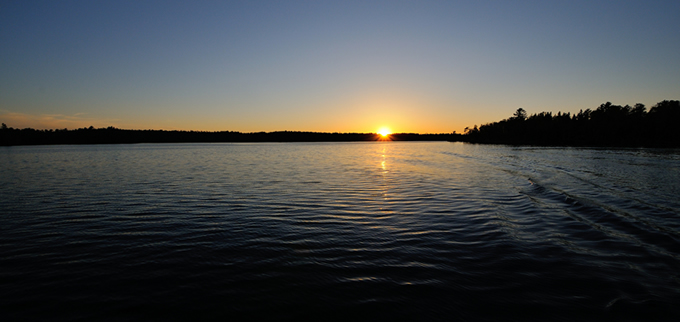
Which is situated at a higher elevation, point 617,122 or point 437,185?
point 617,122

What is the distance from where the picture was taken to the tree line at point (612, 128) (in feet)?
408

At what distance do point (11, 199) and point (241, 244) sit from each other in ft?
59.4

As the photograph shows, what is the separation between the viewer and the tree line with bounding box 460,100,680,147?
124475 mm

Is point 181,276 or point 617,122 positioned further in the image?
point 617,122

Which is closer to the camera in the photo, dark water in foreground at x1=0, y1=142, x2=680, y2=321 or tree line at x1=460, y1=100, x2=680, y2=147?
dark water in foreground at x1=0, y1=142, x2=680, y2=321

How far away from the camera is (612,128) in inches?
5600

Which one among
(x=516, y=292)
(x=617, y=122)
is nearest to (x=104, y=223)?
(x=516, y=292)

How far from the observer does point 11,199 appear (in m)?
19.4

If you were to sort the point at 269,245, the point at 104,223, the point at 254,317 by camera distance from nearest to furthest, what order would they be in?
1. the point at 254,317
2. the point at 269,245
3. the point at 104,223

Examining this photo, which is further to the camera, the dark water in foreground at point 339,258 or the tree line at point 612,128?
the tree line at point 612,128

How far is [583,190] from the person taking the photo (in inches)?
898

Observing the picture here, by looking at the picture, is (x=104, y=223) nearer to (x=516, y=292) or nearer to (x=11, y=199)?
(x=11, y=199)

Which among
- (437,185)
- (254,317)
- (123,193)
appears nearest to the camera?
(254,317)

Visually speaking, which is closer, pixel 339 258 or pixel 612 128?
pixel 339 258
